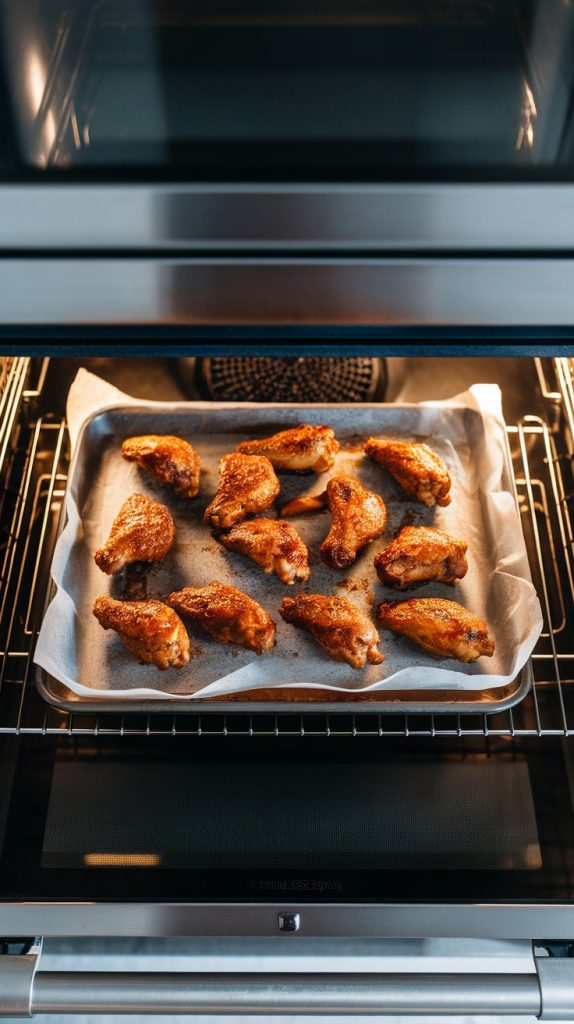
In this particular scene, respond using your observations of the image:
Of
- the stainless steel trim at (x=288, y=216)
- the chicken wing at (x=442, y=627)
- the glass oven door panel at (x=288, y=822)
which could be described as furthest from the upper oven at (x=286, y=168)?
the glass oven door panel at (x=288, y=822)

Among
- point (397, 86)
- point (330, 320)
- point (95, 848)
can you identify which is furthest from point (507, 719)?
point (397, 86)

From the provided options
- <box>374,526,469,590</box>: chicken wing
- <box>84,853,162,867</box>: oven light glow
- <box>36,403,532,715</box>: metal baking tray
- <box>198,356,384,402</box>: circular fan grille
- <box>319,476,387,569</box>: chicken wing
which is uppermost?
<box>198,356,384,402</box>: circular fan grille

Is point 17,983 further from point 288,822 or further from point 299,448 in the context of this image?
point 299,448

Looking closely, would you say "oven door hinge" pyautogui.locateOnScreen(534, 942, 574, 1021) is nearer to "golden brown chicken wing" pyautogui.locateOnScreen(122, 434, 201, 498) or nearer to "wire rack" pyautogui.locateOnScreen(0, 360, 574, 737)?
"wire rack" pyautogui.locateOnScreen(0, 360, 574, 737)

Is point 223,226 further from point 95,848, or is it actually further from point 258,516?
point 95,848

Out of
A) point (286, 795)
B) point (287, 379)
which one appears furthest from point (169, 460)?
point (286, 795)

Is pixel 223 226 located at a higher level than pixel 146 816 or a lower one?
higher

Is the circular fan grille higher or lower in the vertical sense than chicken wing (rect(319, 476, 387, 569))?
higher

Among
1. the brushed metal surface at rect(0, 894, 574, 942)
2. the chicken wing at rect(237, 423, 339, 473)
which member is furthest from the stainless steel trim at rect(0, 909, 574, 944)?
the chicken wing at rect(237, 423, 339, 473)
